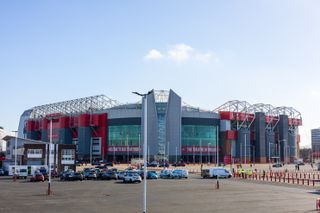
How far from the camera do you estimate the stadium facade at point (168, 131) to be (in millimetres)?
165750

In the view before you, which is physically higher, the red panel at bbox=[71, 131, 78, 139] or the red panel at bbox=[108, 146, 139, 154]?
the red panel at bbox=[71, 131, 78, 139]

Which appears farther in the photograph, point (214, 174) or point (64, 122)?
point (64, 122)

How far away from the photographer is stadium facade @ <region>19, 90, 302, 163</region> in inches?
6526

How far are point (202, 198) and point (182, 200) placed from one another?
2.58 m

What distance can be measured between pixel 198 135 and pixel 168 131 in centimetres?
1507

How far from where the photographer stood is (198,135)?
172m

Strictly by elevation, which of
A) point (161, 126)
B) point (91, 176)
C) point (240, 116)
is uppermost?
point (240, 116)

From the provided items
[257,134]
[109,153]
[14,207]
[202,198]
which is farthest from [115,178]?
[257,134]

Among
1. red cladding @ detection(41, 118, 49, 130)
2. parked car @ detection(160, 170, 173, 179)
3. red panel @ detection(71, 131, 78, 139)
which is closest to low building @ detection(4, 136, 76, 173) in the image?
parked car @ detection(160, 170, 173, 179)

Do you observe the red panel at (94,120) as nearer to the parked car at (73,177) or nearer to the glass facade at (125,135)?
the glass facade at (125,135)

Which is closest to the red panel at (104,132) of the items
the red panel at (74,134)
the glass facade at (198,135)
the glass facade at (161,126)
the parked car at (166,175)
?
the red panel at (74,134)

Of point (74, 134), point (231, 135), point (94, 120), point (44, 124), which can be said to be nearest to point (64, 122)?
point (74, 134)

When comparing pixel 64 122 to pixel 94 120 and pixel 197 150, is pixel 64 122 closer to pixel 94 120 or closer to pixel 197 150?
pixel 94 120

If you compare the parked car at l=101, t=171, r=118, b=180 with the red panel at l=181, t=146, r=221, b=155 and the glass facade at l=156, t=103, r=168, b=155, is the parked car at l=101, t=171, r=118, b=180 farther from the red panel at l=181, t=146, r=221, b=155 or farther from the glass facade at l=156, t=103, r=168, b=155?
the red panel at l=181, t=146, r=221, b=155
